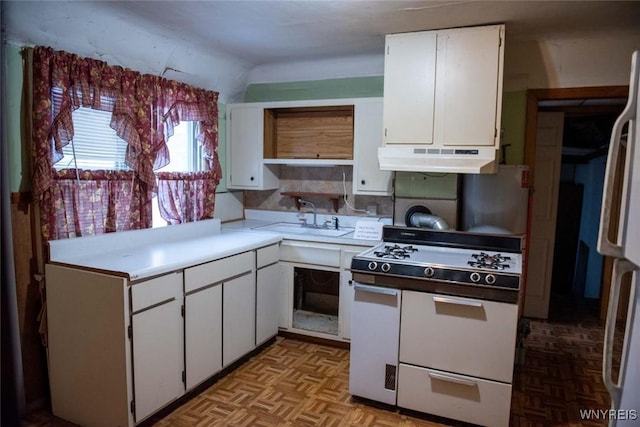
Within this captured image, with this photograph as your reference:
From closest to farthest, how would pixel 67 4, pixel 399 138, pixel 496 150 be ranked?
1. pixel 67 4
2. pixel 496 150
3. pixel 399 138

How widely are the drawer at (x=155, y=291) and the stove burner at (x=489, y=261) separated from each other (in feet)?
5.54

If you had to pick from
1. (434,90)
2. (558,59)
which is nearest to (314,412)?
(434,90)

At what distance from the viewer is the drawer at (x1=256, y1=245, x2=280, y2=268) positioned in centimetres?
321

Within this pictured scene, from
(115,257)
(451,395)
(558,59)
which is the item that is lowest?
(451,395)

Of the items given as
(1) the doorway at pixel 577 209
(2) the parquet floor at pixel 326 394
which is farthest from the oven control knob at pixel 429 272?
(1) the doorway at pixel 577 209

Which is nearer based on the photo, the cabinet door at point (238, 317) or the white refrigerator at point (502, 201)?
the cabinet door at point (238, 317)

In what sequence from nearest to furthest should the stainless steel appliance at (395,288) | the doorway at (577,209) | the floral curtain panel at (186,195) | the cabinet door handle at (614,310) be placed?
the cabinet door handle at (614,310) → the stainless steel appliance at (395,288) → the floral curtain panel at (186,195) → the doorway at (577,209)

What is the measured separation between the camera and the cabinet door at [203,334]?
2557mm

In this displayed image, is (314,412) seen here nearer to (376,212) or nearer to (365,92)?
(376,212)

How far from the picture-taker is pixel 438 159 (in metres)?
2.85

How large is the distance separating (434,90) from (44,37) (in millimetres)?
2351

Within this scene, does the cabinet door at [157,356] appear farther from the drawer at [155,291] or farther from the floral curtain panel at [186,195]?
the floral curtain panel at [186,195]

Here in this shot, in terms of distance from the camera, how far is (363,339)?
8.49 feet

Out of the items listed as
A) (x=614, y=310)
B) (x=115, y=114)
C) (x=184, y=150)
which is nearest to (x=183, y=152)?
(x=184, y=150)
